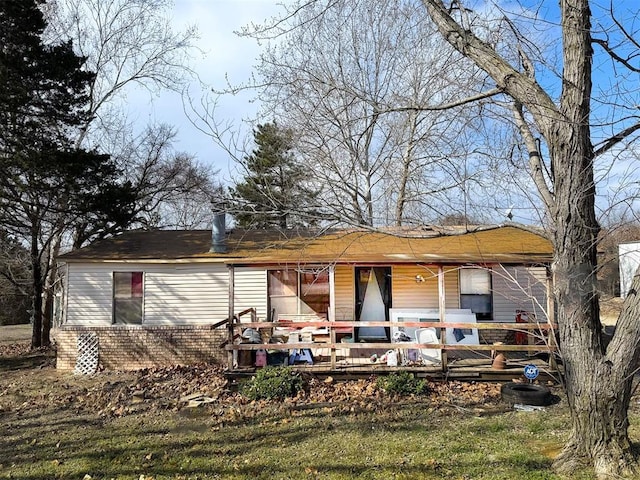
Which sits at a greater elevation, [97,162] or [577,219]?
[97,162]

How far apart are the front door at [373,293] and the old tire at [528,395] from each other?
453 cm

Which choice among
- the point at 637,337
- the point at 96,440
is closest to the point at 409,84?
the point at 637,337

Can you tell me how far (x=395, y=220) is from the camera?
20.5ft

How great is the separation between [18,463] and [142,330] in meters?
6.19

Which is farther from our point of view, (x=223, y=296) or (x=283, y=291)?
(x=283, y=291)

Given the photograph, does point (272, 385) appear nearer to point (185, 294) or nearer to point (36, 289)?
point (185, 294)

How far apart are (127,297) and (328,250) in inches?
216

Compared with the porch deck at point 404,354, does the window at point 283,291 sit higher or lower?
higher

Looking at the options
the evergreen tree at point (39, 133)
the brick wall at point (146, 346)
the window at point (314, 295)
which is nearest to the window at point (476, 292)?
the window at point (314, 295)

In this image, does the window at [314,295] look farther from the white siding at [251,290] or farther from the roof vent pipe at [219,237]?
the roof vent pipe at [219,237]

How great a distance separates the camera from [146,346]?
Result: 12.0 metres

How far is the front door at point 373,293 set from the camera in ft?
40.1

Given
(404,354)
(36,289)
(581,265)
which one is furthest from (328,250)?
(36,289)

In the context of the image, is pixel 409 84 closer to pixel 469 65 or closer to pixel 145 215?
pixel 469 65
